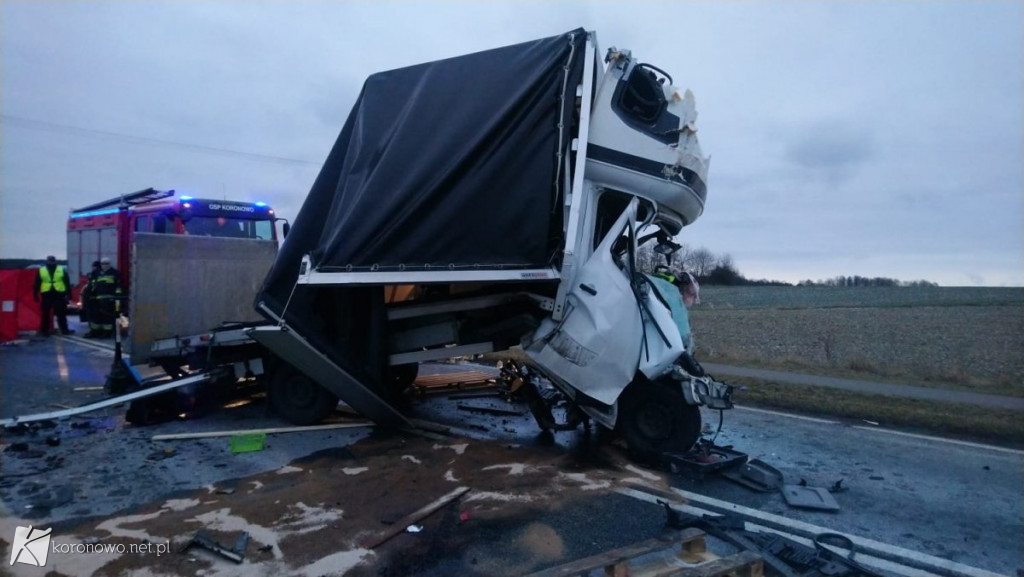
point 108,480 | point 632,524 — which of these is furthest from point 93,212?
point 632,524

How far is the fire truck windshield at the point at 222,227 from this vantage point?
12.7 meters

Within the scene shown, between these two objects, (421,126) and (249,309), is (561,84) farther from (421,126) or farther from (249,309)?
(249,309)

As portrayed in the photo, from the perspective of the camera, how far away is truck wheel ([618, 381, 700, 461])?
5422 millimetres

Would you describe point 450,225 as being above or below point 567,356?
above

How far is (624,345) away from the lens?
5.25 metres

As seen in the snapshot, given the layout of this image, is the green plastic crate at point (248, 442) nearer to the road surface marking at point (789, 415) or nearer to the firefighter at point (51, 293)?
the road surface marking at point (789, 415)

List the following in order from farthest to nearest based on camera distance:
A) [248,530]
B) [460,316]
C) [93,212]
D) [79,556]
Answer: [93,212], [460,316], [248,530], [79,556]

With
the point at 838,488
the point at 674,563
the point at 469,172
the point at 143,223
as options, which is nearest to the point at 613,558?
the point at 674,563

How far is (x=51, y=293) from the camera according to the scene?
1512 cm

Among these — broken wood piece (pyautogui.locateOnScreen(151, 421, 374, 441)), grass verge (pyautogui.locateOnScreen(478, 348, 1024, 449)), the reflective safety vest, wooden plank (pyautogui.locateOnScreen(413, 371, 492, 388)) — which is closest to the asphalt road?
broken wood piece (pyautogui.locateOnScreen(151, 421, 374, 441))

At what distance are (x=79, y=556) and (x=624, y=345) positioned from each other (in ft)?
13.3

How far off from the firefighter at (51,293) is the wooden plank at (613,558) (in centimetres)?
1634

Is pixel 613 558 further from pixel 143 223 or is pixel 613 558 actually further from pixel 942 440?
pixel 143 223

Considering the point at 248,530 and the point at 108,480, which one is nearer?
the point at 248,530
